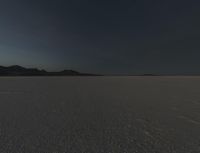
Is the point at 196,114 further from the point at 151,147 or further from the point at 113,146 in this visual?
the point at 113,146

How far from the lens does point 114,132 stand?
2783 millimetres

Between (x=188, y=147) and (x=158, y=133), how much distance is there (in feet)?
1.80

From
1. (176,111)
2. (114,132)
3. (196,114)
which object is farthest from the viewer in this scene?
(176,111)

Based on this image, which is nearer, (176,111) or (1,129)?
(1,129)

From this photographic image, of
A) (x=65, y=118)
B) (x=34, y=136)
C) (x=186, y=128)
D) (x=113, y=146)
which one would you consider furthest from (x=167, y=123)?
(x=34, y=136)

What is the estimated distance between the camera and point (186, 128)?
9.78 ft

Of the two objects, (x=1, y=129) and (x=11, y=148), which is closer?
(x=11, y=148)

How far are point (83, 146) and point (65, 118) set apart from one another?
150cm

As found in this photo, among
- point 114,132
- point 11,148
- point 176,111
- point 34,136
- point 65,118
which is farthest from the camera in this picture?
point 176,111

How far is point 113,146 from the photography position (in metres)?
2.23

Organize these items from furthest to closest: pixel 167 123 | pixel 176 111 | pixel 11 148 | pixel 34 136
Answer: pixel 176 111 → pixel 167 123 → pixel 34 136 → pixel 11 148

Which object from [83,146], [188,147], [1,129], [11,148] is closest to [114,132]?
[83,146]

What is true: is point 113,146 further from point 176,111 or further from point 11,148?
point 176,111

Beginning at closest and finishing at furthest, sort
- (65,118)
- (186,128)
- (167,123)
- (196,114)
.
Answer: (186,128) < (167,123) < (65,118) < (196,114)
